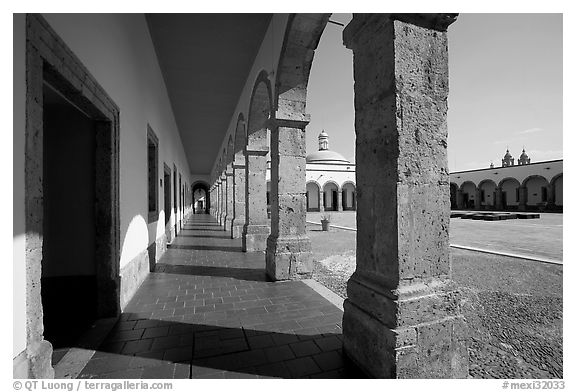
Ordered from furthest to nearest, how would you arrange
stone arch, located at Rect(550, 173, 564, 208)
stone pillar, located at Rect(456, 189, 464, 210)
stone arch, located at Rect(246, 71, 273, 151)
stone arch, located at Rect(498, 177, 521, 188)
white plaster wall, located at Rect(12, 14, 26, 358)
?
stone pillar, located at Rect(456, 189, 464, 210) → stone arch, located at Rect(498, 177, 521, 188) → stone arch, located at Rect(550, 173, 564, 208) → stone arch, located at Rect(246, 71, 273, 151) → white plaster wall, located at Rect(12, 14, 26, 358)

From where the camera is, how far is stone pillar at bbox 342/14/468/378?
1848 mm

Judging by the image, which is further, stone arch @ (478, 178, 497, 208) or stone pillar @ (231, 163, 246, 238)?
stone arch @ (478, 178, 497, 208)

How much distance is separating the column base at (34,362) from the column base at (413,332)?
2181 millimetres

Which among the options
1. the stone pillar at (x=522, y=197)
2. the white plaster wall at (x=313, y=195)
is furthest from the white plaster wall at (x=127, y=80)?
the stone pillar at (x=522, y=197)

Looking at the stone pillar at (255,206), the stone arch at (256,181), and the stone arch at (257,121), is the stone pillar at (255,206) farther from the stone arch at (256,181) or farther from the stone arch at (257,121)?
the stone arch at (257,121)

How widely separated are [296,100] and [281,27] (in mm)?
1238

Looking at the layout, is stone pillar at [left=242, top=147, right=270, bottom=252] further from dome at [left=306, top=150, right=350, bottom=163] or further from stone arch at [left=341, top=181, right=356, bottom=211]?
dome at [left=306, top=150, right=350, bottom=163]

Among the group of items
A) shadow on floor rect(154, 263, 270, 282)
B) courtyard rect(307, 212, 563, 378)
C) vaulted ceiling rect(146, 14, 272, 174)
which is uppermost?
vaulted ceiling rect(146, 14, 272, 174)

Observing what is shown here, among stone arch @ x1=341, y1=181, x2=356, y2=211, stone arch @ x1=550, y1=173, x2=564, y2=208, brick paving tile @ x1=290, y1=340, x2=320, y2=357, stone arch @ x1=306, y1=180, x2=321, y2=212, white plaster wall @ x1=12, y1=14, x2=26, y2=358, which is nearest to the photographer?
white plaster wall @ x1=12, y1=14, x2=26, y2=358

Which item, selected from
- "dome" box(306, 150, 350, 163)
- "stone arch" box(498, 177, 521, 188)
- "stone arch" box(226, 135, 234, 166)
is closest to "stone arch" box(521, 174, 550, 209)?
"stone arch" box(498, 177, 521, 188)

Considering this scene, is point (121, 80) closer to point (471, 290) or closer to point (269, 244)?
A: point (269, 244)

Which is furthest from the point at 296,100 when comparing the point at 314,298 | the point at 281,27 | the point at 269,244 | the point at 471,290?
the point at 471,290

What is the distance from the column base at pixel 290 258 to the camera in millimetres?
4480

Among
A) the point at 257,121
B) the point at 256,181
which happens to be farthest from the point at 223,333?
the point at 257,121
